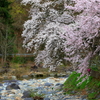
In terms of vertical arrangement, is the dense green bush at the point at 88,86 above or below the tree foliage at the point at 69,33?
below

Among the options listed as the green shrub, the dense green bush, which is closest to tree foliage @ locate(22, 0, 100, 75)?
the dense green bush

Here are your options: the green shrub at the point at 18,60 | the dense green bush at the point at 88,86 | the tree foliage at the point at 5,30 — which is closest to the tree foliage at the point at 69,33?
the dense green bush at the point at 88,86

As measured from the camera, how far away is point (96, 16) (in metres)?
6.79

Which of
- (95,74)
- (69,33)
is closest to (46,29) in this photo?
(95,74)

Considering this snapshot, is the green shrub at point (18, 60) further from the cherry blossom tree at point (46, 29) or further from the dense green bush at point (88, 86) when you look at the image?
the dense green bush at point (88, 86)

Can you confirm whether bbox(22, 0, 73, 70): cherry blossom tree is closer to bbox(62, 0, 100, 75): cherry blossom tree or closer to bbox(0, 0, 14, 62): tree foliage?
bbox(62, 0, 100, 75): cherry blossom tree

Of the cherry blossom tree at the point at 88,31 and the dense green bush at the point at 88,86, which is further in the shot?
the dense green bush at the point at 88,86

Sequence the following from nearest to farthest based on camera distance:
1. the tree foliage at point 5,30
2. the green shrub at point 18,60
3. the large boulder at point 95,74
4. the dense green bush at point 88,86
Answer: the dense green bush at point 88,86
the large boulder at point 95,74
the tree foliage at point 5,30
the green shrub at point 18,60

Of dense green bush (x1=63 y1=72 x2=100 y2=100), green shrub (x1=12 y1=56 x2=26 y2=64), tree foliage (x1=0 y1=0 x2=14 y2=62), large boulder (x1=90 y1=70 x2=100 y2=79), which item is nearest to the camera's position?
dense green bush (x1=63 y1=72 x2=100 y2=100)

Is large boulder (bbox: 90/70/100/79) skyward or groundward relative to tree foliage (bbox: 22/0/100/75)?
groundward

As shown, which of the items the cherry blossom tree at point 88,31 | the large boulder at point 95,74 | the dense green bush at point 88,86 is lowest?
the dense green bush at point 88,86

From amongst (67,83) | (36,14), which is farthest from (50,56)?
(36,14)

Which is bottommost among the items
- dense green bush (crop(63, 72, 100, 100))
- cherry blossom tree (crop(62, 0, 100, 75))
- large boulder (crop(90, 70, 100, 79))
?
dense green bush (crop(63, 72, 100, 100))

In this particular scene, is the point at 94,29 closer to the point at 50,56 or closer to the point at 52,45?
the point at 52,45
